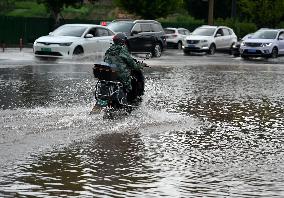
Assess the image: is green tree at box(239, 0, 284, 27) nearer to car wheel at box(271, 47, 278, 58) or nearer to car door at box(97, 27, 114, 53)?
car wheel at box(271, 47, 278, 58)

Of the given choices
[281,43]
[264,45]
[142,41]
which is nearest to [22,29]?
[142,41]

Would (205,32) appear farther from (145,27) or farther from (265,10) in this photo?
(265,10)

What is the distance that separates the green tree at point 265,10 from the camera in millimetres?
54500

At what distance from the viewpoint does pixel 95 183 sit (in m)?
7.61

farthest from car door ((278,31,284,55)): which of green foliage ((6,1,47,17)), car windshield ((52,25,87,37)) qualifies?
green foliage ((6,1,47,17))

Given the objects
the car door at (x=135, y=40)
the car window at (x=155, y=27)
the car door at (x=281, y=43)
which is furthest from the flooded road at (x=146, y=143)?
the car door at (x=281, y=43)

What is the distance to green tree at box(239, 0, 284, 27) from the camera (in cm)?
5450

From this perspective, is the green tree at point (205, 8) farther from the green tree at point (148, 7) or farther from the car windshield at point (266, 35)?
the car windshield at point (266, 35)

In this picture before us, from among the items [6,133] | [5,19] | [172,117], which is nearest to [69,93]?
[172,117]

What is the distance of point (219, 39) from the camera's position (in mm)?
41719

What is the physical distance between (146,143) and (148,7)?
44731mm

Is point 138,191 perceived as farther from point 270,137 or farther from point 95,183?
point 270,137

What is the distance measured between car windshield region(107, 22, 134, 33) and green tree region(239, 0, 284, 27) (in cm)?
2191

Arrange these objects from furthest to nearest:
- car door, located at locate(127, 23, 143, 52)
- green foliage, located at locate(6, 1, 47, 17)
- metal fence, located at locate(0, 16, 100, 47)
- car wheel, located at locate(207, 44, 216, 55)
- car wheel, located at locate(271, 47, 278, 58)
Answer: green foliage, located at locate(6, 1, 47, 17) < metal fence, located at locate(0, 16, 100, 47) < car wheel, located at locate(207, 44, 216, 55) < car wheel, located at locate(271, 47, 278, 58) < car door, located at locate(127, 23, 143, 52)
